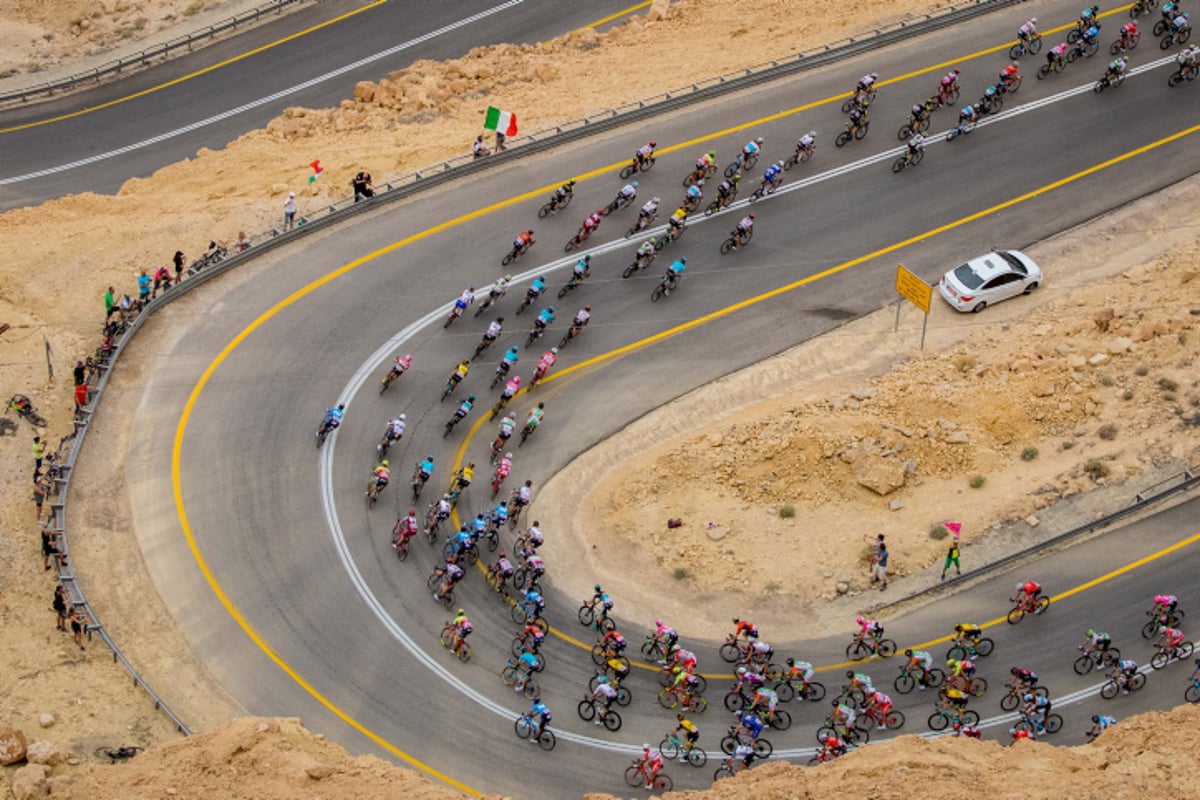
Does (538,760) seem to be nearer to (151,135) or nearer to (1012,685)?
(1012,685)

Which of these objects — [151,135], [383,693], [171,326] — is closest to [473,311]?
[171,326]

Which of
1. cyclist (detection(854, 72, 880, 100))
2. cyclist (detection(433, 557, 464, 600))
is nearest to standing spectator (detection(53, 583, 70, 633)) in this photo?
cyclist (detection(433, 557, 464, 600))

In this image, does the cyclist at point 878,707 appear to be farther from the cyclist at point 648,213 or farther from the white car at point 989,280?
the cyclist at point 648,213

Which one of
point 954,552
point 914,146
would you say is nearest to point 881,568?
point 954,552

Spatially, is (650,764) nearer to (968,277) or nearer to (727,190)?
(968,277)

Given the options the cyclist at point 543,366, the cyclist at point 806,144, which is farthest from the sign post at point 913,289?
the cyclist at point 543,366

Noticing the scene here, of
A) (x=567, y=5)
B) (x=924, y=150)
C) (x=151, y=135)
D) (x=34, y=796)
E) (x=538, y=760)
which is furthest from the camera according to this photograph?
(x=567, y=5)
